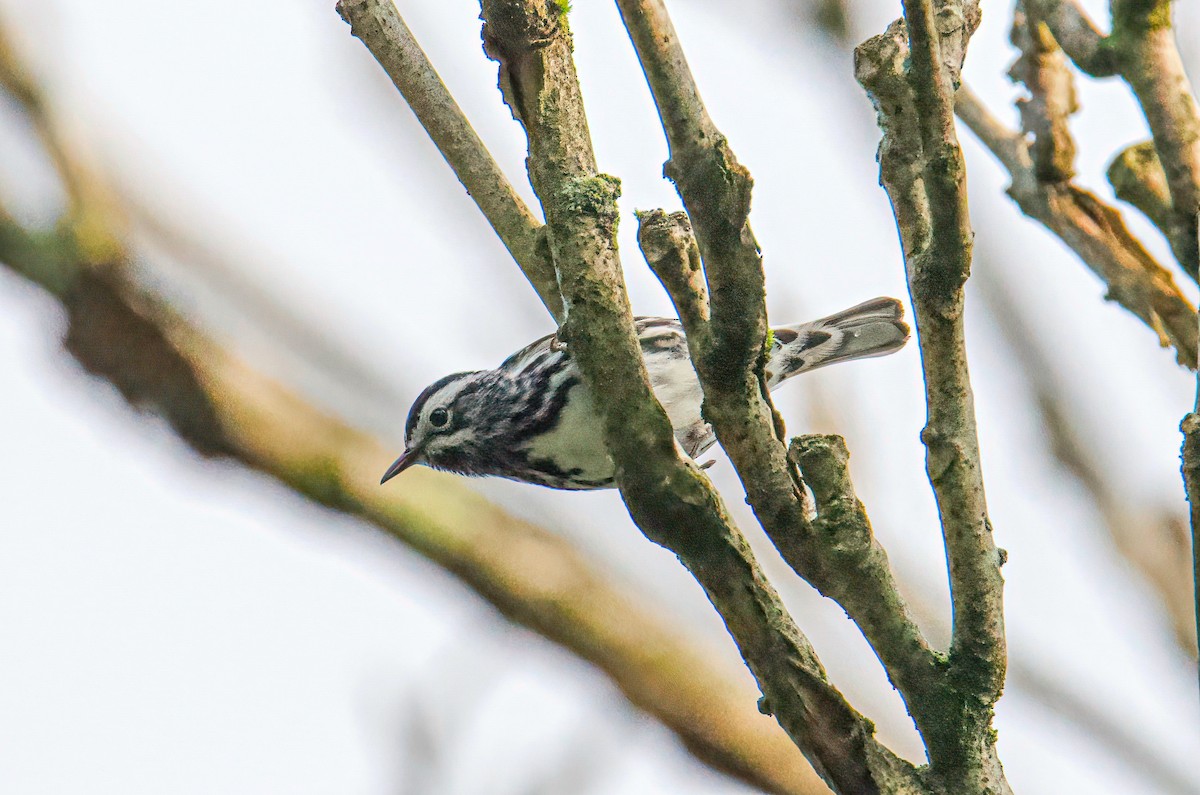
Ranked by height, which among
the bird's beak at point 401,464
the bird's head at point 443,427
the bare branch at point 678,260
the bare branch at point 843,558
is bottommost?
the bare branch at point 843,558

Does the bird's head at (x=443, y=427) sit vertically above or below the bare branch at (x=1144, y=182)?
below

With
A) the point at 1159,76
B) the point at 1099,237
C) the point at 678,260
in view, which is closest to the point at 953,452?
the point at 678,260

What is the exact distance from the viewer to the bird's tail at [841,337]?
4.20 metres

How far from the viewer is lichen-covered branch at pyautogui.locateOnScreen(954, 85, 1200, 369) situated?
320 centimetres

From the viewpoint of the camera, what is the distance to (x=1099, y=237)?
336 centimetres

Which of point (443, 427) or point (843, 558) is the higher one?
point (443, 427)

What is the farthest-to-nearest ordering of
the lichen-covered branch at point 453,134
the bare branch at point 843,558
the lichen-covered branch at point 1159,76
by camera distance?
the lichen-covered branch at point 1159,76
the lichen-covered branch at point 453,134
the bare branch at point 843,558

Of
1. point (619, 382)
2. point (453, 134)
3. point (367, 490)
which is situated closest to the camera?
point (619, 382)

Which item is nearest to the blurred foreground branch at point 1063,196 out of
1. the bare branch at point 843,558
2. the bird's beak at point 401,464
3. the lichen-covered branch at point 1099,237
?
the lichen-covered branch at point 1099,237

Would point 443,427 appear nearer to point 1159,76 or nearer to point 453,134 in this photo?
point 453,134

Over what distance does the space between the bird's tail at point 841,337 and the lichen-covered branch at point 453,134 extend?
6.21 feet

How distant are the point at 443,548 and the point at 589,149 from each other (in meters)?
2.27

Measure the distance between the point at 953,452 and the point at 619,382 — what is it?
0.52 meters

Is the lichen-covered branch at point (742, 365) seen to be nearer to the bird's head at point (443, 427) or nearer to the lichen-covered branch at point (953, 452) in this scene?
the lichen-covered branch at point (953, 452)
